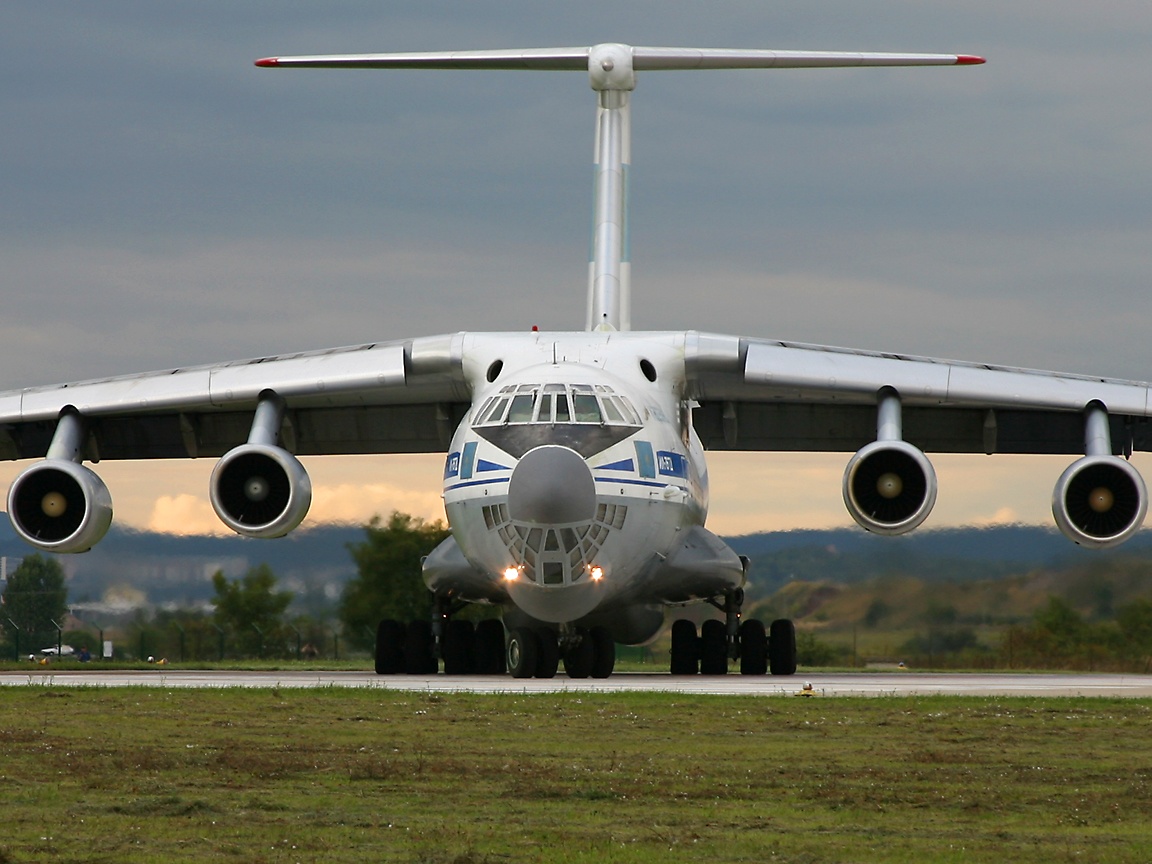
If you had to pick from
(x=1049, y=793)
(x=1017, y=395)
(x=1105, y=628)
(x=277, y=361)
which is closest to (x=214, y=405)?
(x=277, y=361)

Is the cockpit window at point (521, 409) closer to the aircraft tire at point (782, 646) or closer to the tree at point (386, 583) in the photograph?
the aircraft tire at point (782, 646)

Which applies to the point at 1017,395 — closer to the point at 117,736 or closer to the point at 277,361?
the point at 277,361

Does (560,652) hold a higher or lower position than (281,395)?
lower

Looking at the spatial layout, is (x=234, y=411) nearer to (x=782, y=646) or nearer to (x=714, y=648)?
(x=714, y=648)

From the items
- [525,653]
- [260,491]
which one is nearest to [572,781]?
[525,653]

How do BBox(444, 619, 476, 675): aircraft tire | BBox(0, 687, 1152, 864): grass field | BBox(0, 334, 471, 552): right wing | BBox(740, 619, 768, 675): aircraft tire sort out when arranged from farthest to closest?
BBox(740, 619, 768, 675): aircraft tire, BBox(444, 619, 476, 675): aircraft tire, BBox(0, 334, 471, 552): right wing, BBox(0, 687, 1152, 864): grass field

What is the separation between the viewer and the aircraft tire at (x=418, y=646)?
1780 cm

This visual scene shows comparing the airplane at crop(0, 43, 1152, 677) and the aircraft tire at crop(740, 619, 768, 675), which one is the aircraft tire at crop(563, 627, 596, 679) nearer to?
the airplane at crop(0, 43, 1152, 677)

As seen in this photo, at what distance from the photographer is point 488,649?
701 inches

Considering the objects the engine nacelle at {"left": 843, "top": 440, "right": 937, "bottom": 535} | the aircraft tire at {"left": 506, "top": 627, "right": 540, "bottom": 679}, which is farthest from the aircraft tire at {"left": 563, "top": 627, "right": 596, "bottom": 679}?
the engine nacelle at {"left": 843, "top": 440, "right": 937, "bottom": 535}

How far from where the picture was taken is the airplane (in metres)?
14.2

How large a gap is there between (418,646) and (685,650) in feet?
8.38

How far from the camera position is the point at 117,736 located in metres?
9.05

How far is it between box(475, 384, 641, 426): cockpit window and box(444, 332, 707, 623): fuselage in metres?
0.01
